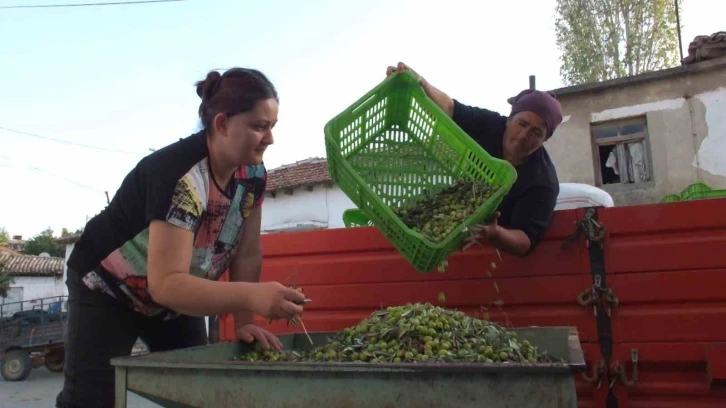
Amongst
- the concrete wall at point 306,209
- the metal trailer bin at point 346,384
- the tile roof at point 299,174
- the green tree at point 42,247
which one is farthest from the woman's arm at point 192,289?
the green tree at point 42,247

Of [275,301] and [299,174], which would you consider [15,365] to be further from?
[275,301]

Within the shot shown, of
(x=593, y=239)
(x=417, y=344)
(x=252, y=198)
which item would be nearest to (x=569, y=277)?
(x=593, y=239)

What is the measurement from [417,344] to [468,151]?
4.03ft

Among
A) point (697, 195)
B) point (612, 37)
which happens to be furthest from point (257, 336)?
point (612, 37)

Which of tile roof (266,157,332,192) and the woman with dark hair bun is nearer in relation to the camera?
the woman with dark hair bun

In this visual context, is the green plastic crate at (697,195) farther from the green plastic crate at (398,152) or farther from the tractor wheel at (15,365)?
the tractor wheel at (15,365)

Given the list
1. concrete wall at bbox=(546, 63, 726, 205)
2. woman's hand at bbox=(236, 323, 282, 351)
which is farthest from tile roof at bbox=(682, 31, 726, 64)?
woman's hand at bbox=(236, 323, 282, 351)

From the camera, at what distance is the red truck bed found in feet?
8.46

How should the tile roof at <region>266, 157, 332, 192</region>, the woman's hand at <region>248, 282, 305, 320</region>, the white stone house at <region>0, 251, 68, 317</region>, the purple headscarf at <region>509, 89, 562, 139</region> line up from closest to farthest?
1. the woman's hand at <region>248, 282, 305, 320</region>
2. the purple headscarf at <region>509, 89, 562, 139</region>
3. the tile roof at <region>266, 157, 332, 192</region>
4. the white stone house at <region>0, 251, 68, 317</region>

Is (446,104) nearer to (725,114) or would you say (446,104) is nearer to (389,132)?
(389,132)

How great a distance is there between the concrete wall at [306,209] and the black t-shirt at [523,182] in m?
15.8

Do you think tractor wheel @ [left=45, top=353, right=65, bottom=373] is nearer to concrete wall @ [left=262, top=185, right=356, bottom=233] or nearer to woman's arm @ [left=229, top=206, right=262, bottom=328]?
concrete wall @ [left=262, top=185, right=356, bottom=233]

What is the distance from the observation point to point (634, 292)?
2.69 meters

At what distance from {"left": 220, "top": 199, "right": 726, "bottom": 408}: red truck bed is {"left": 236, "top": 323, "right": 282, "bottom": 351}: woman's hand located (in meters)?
0.94
